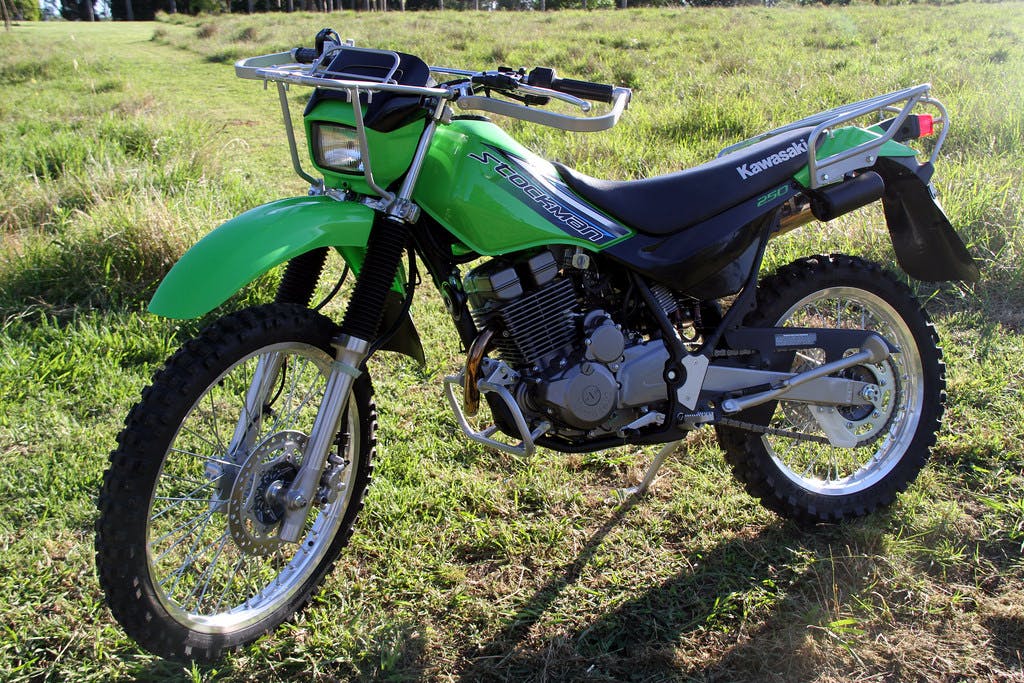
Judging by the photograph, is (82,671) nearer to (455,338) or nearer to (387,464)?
(387,464)

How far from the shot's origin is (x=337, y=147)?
7.64 feet

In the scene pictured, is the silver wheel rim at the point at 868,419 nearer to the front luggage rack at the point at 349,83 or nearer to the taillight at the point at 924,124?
the taillight at the point at 924,124

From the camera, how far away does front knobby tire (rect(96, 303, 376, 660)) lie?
2139mm

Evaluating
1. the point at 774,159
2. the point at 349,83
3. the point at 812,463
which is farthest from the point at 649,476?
the point at 349,83

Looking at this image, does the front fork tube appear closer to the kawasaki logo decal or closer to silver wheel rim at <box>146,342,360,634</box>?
silver wheel rim at <box>146,342,360,634</box>

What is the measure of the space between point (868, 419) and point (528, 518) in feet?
4.26

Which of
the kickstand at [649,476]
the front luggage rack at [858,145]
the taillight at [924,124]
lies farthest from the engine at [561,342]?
the taillight at [924,124]

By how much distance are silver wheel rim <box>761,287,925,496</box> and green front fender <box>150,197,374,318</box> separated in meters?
1.58

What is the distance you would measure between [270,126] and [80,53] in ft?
26.6

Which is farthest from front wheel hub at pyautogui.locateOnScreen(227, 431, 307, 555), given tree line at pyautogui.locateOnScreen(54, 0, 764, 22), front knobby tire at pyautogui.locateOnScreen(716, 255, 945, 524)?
tree line at pyautogui.locateOnScreen(54, 0, 764, 22)

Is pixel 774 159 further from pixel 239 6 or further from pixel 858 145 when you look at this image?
pixel 239 6

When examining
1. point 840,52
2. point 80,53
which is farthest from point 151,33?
point 840,52

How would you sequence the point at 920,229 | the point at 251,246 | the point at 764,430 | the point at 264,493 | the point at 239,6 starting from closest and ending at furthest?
the point at 251,246, the point at 264,493, the point at 764,430, the point at 920,229, the point at 239,6

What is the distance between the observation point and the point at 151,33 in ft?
76.9
